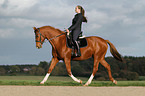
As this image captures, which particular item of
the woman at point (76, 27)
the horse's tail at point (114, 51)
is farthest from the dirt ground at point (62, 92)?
the horse's tail at point (114, 51)

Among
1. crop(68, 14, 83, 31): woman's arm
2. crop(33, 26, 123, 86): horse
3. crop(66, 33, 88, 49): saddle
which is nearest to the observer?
crop(68, 14, 83, 31): woman's arm

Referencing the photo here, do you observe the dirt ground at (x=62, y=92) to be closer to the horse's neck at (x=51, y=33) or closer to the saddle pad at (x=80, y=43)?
the saddle pad at (x=80, y=43)

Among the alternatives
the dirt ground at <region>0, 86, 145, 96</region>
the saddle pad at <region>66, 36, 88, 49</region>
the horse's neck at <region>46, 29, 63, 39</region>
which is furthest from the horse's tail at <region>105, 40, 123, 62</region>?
the dirt ground at <region>0, 86, 145, 96</region>

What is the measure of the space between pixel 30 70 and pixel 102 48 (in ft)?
34.1

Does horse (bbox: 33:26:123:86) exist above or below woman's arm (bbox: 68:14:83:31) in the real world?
below

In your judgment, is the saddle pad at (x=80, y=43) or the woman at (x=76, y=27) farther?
the saddle pad at (x=80, y=43)

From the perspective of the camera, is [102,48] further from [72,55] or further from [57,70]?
[57,70]

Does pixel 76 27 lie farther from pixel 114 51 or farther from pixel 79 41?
pixel 114 51

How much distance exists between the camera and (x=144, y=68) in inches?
928

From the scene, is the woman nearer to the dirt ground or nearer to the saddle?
the saddle

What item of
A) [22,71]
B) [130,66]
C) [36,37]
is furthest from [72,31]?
[130,66]

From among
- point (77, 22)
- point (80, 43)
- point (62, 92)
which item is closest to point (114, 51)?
point (80, 43)

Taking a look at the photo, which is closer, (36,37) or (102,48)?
(36,37)

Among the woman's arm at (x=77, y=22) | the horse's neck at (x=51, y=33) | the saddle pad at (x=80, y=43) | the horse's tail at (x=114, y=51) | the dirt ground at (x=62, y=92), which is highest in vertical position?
the woman's arm at (x=77, y=22)
